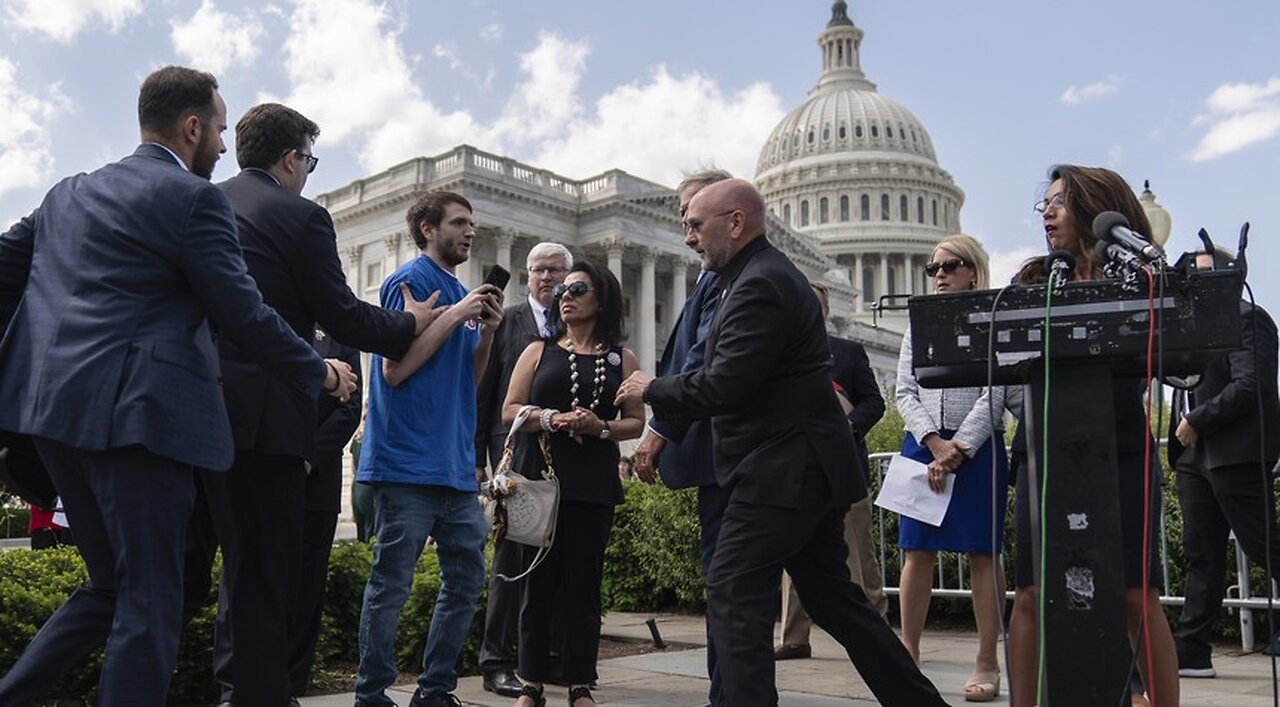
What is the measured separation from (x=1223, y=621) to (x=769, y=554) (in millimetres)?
5203

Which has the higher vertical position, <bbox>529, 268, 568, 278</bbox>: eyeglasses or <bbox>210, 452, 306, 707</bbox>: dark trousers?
<bbox>529, 268, 568, 278</bbox>: eyeglasses

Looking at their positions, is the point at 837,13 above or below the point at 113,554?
above

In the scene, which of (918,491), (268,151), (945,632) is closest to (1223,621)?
(945,632)

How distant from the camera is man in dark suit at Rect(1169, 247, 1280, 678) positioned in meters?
5.90

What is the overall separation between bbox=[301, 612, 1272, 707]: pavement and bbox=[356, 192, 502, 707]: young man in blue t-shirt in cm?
58

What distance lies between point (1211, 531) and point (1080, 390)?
11.8ft

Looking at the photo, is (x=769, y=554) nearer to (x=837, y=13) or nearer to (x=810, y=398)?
(x=810, y=398)

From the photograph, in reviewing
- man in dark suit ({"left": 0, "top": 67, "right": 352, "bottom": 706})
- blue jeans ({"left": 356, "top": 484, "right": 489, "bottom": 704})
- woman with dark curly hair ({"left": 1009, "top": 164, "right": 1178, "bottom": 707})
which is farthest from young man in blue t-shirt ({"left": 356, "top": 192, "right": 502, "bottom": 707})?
woman with dark curly hair ({"left": 1009, "top": 164, "right": 1178, "bottom": 707})

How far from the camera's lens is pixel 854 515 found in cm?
749

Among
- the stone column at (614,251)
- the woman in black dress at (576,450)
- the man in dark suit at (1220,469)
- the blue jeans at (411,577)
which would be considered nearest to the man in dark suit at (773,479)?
the woman in black dress at (576,450)

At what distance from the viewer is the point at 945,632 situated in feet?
28.0

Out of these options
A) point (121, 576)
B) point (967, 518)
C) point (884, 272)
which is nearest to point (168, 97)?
point (121, 576)

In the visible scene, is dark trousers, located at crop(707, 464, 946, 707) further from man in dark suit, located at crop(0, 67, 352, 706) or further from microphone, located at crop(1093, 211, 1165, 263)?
man in dark suit, located at crop(0, 67, 352, 706)

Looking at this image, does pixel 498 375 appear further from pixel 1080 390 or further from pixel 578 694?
pixel 1080 390
